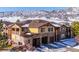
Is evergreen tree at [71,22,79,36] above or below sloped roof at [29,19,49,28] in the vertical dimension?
below

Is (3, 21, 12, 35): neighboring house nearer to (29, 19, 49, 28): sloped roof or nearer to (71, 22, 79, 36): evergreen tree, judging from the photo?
(29, 19, 49, 28): sloped roof

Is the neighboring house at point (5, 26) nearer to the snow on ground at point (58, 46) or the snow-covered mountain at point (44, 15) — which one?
the snow-covered mountain at point (44, 15)

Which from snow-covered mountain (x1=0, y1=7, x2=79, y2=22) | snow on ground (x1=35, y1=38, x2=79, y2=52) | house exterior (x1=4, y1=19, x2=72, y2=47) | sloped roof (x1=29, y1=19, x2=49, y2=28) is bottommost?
snow on ground (x1=35, y1=38, x2=79, y2=52)

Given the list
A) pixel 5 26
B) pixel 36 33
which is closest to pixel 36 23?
pixel 36 33

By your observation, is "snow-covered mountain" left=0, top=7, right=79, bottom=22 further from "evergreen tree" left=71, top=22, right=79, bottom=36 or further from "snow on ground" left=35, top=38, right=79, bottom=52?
"snow on ground" left=35, top=38, right=79, bottom=52

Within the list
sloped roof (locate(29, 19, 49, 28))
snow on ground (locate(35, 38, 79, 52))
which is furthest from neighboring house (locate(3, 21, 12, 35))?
snow on ground (locate(35, 38, 79, 52))

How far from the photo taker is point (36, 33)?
2367mm

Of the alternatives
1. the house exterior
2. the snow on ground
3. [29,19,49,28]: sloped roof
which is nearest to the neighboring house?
the house exterior

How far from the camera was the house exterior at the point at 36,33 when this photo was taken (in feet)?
7.75

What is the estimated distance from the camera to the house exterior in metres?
2.36

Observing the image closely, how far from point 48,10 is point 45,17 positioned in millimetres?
68

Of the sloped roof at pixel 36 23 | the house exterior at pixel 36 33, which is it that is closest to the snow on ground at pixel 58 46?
the house exterior at pixel 36 33
